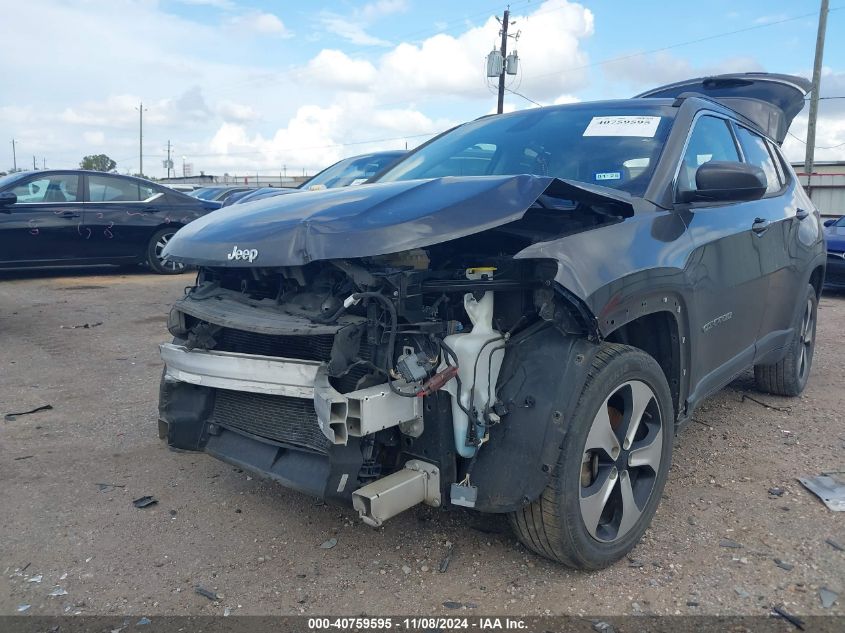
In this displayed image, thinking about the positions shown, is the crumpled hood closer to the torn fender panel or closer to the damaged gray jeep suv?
the damaged gray jeep suv

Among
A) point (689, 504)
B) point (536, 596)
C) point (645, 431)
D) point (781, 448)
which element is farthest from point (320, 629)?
point (781, 448)

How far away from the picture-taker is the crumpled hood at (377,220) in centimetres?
234

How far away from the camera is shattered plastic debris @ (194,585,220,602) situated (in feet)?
8.22

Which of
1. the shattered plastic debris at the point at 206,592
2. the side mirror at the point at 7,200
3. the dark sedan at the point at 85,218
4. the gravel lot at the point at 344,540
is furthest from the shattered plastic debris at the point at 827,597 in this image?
the side mirror at the point at 7,200

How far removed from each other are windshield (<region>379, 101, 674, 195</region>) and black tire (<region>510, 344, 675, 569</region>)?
0.87m

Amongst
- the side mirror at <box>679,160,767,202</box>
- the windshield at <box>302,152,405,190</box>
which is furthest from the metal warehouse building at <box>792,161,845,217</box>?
the side mirror at <box>679,160,767,202</box>

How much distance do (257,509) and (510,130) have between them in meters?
2.28

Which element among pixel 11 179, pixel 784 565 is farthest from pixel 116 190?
pixel 784 565

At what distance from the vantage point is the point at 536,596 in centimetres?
253

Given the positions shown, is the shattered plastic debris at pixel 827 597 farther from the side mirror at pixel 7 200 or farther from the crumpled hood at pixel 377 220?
the side mirror at pixel 7 200

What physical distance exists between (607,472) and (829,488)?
149 cm

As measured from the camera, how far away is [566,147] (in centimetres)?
340

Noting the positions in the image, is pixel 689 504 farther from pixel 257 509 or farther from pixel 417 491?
pixel 257 509

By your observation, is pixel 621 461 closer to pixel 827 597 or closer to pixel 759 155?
pixel 827 597
